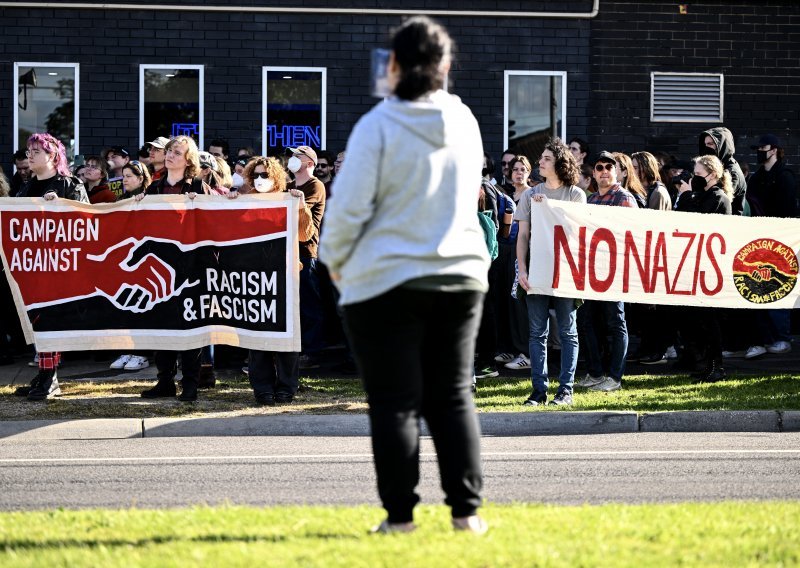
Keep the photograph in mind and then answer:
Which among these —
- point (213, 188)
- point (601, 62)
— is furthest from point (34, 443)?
point (601, 62)

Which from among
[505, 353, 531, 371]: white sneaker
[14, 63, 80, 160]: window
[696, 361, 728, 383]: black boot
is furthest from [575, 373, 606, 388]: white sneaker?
[14, 63, 80, 160]: window

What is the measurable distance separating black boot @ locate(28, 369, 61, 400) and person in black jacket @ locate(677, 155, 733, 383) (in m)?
5.73

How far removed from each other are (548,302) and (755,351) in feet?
11.9

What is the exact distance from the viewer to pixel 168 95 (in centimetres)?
1812

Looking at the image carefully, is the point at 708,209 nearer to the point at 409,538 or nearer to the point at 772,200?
the point at 772,200

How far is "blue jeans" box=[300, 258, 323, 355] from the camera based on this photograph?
12656mm

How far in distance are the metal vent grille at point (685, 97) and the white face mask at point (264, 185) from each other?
884 cm

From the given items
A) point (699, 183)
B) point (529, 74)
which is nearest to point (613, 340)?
point (699, 183)

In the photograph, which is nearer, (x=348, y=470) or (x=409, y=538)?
(x=409, y=538)

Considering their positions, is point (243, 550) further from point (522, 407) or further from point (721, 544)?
point (522, 407)

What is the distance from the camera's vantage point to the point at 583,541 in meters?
5.05

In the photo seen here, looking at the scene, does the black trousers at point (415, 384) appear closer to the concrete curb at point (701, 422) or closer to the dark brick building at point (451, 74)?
the concrete curb at point (701, 422)

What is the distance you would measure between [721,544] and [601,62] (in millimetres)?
14242

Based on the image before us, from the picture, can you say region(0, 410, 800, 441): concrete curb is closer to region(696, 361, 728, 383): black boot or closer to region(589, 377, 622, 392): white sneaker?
region(589, 377, 622, 392): white sneaker
